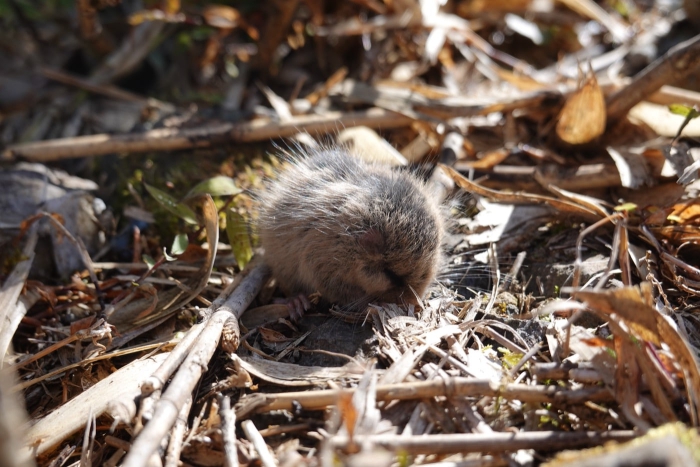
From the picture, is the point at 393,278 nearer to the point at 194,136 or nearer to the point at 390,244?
the point at 390,244

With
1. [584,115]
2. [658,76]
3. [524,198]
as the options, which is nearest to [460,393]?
[524,198]

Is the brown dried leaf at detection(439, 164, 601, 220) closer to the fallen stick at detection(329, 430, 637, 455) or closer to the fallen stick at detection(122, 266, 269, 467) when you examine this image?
the fallen stick at detection(122, 266, 269, 467)

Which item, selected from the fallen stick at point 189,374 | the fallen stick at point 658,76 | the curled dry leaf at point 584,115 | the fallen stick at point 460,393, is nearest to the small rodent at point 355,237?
the fallen stick at point 189,374

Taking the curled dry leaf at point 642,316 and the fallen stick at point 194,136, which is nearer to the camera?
the curled dry leaf at point 642,316

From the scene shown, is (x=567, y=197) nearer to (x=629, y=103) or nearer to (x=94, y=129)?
(x=629, y=103)

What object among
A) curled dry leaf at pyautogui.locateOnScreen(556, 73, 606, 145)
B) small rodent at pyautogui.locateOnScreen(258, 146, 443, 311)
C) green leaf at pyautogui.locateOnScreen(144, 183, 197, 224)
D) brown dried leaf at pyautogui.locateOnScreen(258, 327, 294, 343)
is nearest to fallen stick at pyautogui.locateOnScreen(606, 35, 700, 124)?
curled dry leaf at pyautogui.locateOnScreen(556, 73, 606, 145)

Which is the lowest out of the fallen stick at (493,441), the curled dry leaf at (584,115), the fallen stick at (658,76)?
the fallen stick at (493,441)

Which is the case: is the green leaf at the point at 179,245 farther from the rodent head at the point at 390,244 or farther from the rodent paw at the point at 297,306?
the rodent head at the point at 390,244
